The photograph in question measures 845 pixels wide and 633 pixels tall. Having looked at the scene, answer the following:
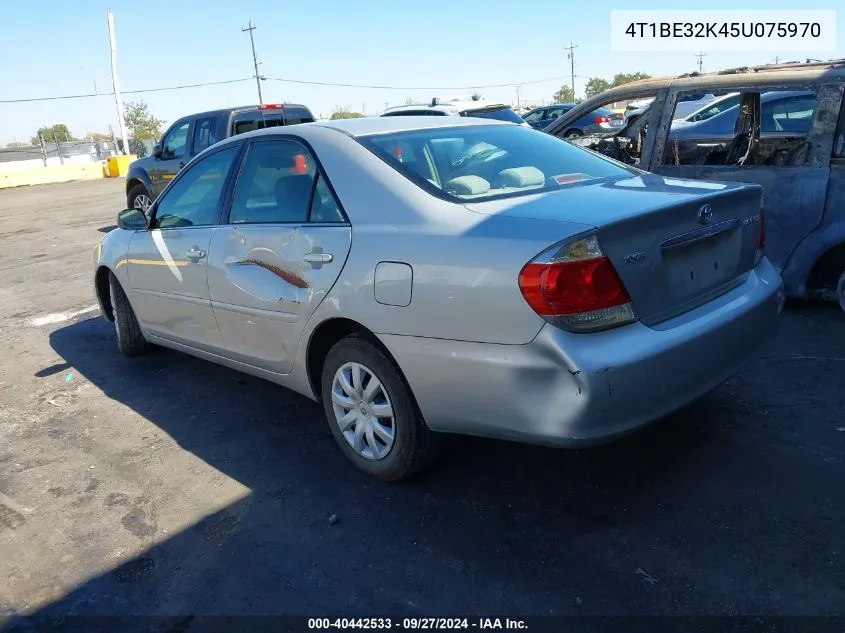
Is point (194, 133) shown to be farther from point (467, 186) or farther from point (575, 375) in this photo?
point (575, 375)

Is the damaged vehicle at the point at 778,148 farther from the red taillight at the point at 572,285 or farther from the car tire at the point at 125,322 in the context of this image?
the car tire at the point at 125,322

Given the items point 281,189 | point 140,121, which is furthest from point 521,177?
point 140,121

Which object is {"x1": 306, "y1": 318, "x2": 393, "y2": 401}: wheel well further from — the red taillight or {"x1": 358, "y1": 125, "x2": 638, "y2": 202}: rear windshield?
the red taillight

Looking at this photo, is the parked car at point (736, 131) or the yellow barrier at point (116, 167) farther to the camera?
the yellow barrier at point (116, 167)

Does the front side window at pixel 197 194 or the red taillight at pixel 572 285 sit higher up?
the front side window at pixel 197 194

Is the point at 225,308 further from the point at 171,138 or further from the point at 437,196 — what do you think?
the point at 171,138

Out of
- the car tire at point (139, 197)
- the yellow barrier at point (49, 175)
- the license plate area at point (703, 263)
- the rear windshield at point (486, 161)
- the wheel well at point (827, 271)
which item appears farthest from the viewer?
the yellow barrier at point (49, 175)

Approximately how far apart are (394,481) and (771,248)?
343cm

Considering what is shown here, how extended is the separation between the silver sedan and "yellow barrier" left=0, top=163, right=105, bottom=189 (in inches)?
1122

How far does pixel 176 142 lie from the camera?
458 inches

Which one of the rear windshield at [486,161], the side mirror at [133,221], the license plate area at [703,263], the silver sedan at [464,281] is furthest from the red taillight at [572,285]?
the side mirror at [133,221]

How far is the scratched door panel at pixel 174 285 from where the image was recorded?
4.17 m

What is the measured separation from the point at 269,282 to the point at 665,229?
75.0 inches

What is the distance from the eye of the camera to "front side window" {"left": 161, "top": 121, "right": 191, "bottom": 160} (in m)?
11.4
